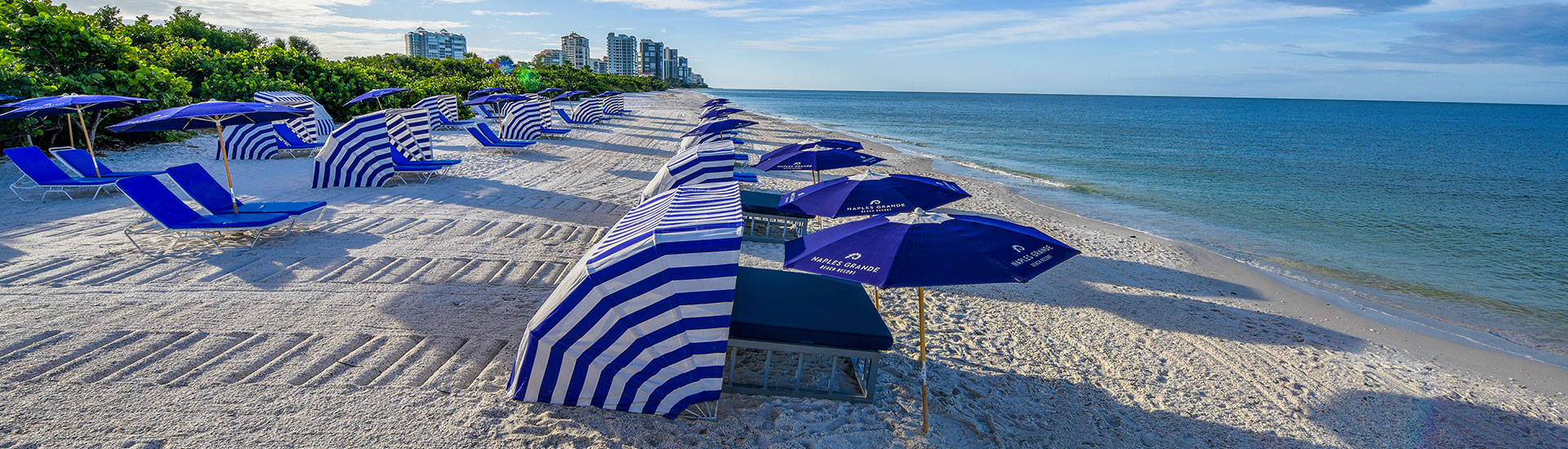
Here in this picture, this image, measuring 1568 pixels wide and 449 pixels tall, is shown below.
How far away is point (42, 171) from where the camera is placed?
27.0ft

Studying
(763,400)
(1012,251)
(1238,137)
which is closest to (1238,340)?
(1012,251)

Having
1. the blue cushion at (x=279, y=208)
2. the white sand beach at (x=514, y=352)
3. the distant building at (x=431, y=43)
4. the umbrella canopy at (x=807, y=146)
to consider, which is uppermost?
the distant building at (x=431, y=43)

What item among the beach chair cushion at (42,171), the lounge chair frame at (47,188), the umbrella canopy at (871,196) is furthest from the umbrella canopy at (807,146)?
the lounge chair frame at (47,188)

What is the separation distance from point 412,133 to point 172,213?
18.0ft

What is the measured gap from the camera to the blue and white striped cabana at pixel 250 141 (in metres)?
12.7

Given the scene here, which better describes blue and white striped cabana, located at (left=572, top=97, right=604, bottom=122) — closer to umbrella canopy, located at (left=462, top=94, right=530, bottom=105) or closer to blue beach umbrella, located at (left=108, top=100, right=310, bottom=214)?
umbrella canopy, located at (left=462, top=94, right=530, bottom=105)

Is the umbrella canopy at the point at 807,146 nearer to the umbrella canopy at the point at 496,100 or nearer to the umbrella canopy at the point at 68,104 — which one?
the umbrella canopy at the point at 68,104

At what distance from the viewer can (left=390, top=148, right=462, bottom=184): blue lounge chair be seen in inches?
399

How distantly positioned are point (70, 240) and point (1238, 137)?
163 ft

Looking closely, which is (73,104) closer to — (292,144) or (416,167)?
(416,167)

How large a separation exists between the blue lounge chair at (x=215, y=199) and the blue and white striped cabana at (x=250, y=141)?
22.2 ft

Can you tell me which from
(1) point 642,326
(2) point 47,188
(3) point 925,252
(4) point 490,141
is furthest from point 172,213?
(4) point 490,141

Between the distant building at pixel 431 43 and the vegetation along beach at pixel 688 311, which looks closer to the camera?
the vegetation along beach at pixel 688 311

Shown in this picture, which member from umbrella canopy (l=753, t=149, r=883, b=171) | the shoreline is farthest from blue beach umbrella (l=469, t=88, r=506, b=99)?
the shoreline
